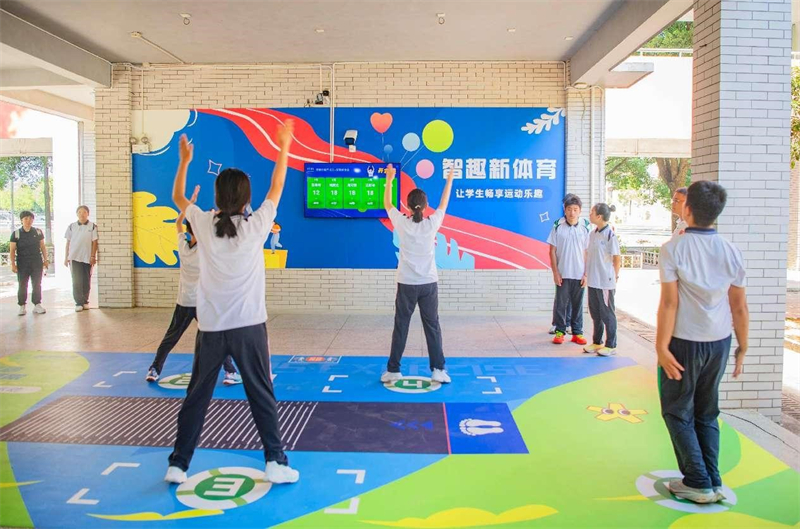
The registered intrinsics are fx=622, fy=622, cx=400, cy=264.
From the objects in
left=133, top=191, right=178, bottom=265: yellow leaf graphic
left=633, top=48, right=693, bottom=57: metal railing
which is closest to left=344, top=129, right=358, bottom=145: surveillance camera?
left=133, top=191, right=178, bottom=265: yellow leaf graphic

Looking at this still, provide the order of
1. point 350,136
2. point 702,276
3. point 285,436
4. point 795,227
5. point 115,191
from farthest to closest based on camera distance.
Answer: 1. point 795,227
2. point 115,191
3. point 350,136
4. point 285,436
5. point 702,276

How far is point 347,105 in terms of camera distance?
975 centimetres

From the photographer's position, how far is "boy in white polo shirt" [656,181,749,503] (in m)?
3.23

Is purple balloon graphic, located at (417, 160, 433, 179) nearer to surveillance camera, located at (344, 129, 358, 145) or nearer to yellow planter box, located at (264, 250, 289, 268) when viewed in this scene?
surveillance camera, located at (344, 129, 358, 145)

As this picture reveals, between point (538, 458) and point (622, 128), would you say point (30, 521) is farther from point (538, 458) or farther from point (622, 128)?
point (622, 128)

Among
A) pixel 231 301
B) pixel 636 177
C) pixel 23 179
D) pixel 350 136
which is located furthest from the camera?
pixel 636 177

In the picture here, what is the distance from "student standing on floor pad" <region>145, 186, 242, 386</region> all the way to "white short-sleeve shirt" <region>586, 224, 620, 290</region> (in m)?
3.86

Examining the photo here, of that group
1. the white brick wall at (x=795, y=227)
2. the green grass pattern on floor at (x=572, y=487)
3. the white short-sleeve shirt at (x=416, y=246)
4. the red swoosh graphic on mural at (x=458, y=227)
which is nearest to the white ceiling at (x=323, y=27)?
the red swoosh graphic on mural at (x=458, y=227)

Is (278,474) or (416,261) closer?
(278,474)

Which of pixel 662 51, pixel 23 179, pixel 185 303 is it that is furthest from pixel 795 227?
pixel 23 179

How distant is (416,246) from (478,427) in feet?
5.42

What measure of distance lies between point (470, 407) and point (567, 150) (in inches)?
231

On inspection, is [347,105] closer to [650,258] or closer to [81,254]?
[81,254]

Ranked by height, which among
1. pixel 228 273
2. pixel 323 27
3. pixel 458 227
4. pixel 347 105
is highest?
pixel 323 27
